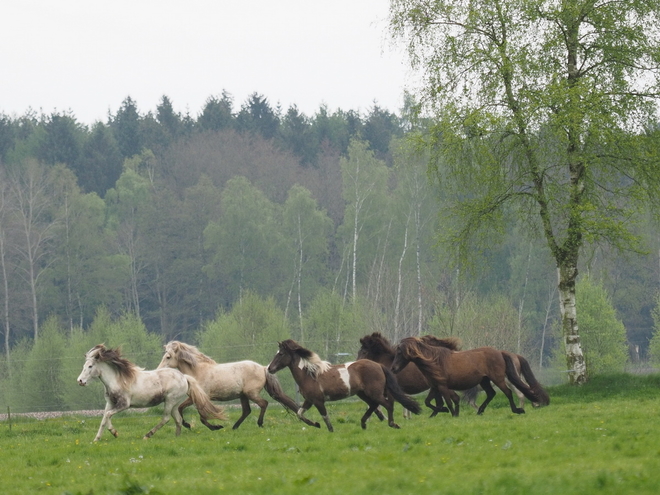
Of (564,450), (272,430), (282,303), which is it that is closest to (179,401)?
(272,430)

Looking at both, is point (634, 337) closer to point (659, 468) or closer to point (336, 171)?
point (336, 171)

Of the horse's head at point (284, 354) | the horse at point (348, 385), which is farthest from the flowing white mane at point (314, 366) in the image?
the horse's head at point (284, 354)

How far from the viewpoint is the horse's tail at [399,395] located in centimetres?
1652

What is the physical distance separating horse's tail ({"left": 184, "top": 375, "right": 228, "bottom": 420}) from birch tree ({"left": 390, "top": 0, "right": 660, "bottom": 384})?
10356mm

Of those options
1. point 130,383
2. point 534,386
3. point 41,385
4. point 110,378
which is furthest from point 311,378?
point 41,385

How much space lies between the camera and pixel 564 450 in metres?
12.5

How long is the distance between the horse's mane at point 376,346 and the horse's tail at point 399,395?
10.3ft

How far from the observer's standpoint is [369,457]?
502 inches

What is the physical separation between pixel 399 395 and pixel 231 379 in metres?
3.40

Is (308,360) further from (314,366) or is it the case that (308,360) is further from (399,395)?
(399,395)

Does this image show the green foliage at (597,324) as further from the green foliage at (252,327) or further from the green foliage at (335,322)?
the green foliage at (252,327)

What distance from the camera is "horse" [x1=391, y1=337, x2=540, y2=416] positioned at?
727 inches

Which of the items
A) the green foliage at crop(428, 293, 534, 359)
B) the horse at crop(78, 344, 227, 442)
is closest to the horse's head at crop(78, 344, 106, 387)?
the horse at crop(78, 344, 227, 442)

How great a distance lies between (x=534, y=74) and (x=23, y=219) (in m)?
55.8
